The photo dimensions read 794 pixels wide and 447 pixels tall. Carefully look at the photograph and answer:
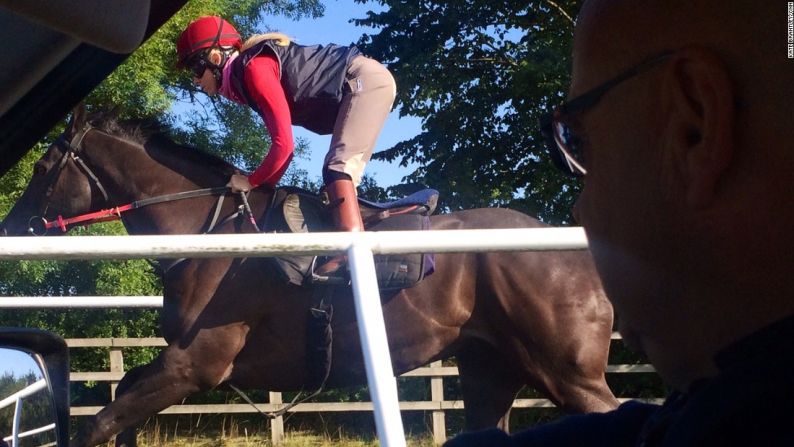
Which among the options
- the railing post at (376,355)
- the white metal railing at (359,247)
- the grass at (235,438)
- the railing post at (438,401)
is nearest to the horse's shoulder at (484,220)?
the white metal railing at (359,247)

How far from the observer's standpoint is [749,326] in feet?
2.21

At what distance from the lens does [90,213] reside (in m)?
4.30

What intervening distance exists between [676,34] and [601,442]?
386 mm

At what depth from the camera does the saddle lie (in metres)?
3.70

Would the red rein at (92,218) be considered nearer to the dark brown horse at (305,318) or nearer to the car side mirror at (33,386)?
the dark brown horse at (305,318)

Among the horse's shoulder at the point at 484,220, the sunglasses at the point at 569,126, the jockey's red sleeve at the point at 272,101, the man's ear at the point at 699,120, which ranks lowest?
the man's ear at the point at 699,120

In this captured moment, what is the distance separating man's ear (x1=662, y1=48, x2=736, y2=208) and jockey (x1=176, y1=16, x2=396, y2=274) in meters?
2.91

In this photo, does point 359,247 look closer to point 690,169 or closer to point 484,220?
point 690,169

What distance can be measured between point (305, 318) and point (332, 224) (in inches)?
17.0

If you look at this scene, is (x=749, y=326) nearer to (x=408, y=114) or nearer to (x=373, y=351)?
(x=373, y=351)

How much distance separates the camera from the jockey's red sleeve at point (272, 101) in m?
3.62

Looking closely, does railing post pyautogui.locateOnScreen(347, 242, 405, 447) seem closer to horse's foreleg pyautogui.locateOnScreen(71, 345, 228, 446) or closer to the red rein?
horse's foreleg pyautogui.locateOnScreen(71, 345, 228, 446)

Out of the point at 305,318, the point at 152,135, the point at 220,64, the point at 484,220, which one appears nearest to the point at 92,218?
the point at 152,135

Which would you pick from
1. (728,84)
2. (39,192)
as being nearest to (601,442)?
(728,84)
